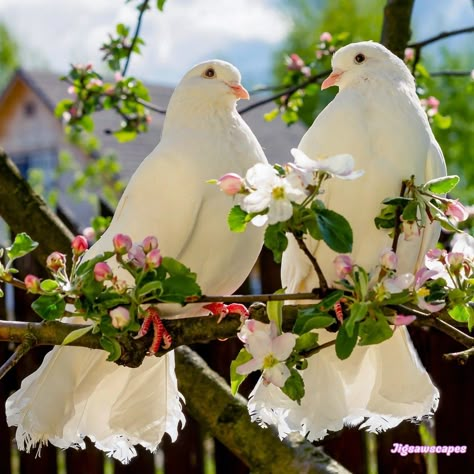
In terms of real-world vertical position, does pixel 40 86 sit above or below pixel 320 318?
above

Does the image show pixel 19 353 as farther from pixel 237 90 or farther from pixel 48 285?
pixel 237 90

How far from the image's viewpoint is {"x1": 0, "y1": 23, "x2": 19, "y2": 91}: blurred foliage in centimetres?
3438

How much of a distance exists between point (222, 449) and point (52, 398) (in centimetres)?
202

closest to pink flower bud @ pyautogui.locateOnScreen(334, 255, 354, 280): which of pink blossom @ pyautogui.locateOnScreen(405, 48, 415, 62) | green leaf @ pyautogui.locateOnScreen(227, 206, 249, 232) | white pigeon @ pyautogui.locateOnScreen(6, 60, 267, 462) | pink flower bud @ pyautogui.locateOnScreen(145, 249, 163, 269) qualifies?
green leaf @ pyautogui.locateOnScreen(227, 206, 249, 232)

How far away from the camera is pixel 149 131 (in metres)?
17.3

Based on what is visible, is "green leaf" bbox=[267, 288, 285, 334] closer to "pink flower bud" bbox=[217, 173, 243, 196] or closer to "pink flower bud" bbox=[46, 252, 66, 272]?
"pink flower bud" bbox=[217, 173, 243, 196]

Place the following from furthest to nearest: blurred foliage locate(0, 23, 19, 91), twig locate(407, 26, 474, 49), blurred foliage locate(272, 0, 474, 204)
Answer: blurred foliage locate(0, 23, 19, 91) → blurred foliage locate(272, 0, 474, 204) → twig locate(407, 26, 474, 49)

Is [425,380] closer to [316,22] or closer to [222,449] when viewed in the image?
[222,449]

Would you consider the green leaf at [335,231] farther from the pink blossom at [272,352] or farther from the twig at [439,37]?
the twig at [439,37]

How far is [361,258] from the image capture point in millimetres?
2373

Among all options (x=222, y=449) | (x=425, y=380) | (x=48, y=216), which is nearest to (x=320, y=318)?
(x=425, y=380)

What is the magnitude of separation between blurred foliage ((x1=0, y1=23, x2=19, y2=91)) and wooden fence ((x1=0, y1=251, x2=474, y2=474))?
31708 mm

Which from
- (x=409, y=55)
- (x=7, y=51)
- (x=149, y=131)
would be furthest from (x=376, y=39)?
(x=7, y=51)

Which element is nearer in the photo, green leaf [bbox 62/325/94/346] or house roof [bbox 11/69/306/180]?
green leaf [bbox 62/325/94/346]
